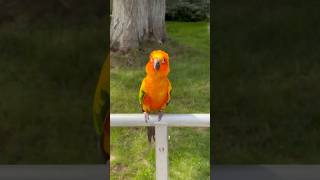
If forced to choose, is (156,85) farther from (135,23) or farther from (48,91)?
(48,91)

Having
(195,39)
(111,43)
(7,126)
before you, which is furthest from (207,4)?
(7,126)

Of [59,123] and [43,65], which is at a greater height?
[43,65]

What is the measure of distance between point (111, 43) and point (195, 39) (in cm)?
52

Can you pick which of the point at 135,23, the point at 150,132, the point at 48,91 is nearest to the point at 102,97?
the point at 150,132

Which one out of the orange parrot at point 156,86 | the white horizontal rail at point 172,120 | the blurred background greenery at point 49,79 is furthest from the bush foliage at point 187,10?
the blurred background greenery at point 49,79

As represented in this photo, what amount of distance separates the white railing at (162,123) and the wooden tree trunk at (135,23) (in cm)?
50

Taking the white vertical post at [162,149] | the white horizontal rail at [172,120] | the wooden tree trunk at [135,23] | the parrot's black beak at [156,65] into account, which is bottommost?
the white vertical post at [162,149]

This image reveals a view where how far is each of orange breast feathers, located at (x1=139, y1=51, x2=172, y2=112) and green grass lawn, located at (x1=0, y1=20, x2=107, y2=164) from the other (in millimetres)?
1132

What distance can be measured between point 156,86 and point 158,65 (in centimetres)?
13

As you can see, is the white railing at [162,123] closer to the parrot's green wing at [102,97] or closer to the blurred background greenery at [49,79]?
the parrot's green wing at [102,97]

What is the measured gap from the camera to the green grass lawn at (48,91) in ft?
14.2

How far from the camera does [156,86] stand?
3.12 metres
